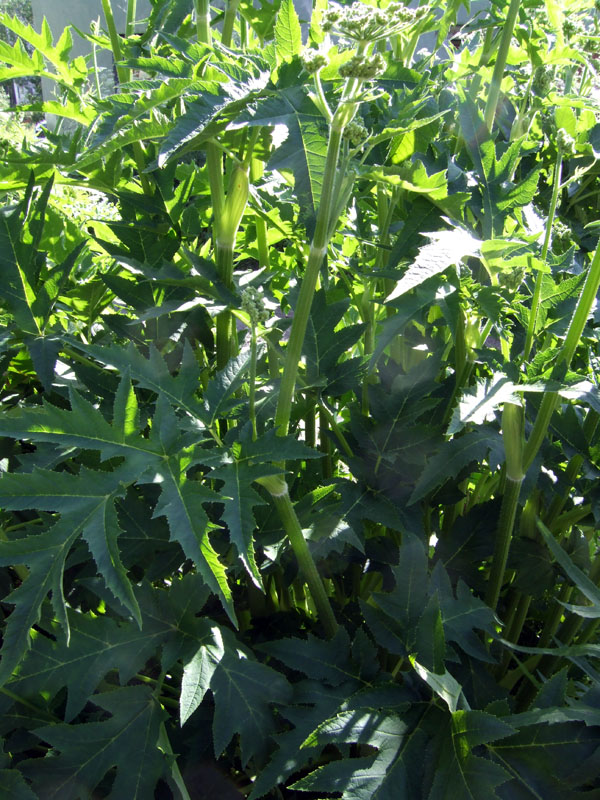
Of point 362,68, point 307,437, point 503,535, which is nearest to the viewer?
point 362,68

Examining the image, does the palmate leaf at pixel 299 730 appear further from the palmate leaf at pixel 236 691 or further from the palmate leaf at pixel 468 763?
the palmate leaf at pixel 468 763

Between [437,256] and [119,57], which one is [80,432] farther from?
[119,57]

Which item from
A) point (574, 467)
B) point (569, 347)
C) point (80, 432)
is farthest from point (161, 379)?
point (574, 467)

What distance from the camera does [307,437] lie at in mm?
1111

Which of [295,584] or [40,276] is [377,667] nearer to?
[295,584]

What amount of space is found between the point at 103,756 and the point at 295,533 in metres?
0.33

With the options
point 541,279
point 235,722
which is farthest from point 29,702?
point 541,279

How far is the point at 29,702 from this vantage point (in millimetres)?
889

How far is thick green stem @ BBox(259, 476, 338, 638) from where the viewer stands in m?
0.77

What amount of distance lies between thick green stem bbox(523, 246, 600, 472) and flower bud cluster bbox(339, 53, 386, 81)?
0.94 feet

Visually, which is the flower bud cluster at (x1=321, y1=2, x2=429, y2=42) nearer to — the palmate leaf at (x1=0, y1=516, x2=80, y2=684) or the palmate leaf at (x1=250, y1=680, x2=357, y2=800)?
the palmate leaf at (x1=0, y1=516, x2=80, y2=684)

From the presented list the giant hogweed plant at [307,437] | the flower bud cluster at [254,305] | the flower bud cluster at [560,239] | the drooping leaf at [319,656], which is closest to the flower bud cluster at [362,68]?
the giant hogweed plant at [307,437]

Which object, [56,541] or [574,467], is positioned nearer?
[56,541]

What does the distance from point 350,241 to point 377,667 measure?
0.68m
